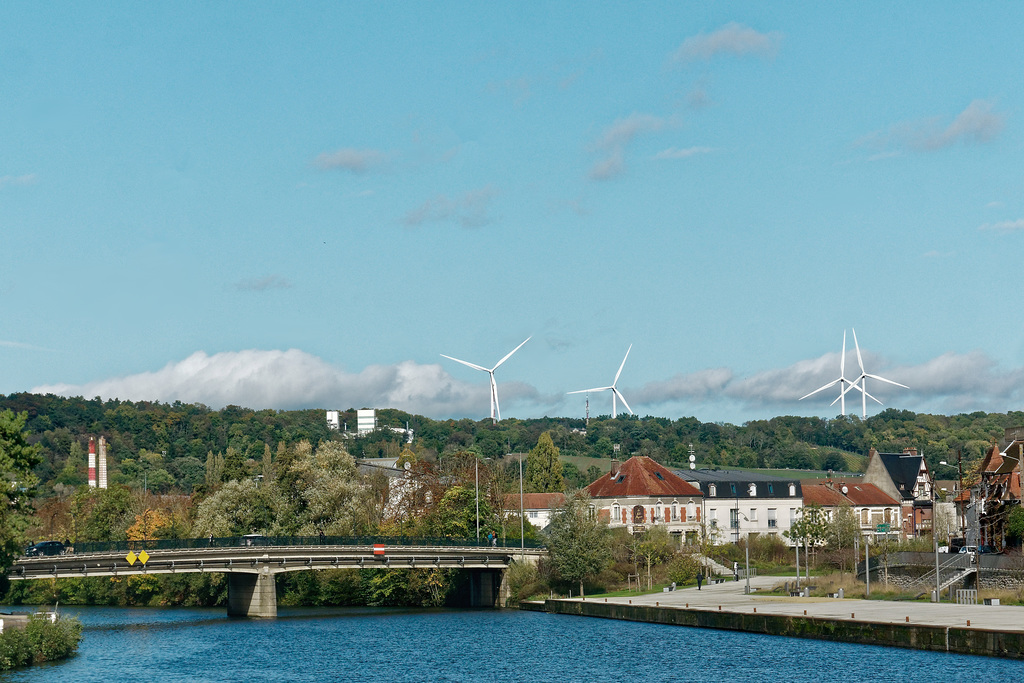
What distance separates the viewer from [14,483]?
7975 cm

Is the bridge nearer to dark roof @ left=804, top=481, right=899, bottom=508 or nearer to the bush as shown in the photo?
the bush

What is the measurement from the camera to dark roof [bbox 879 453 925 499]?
516 feet

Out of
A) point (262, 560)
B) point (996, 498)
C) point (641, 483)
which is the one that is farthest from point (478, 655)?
point (641, 483)

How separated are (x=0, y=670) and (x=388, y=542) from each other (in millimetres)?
51260

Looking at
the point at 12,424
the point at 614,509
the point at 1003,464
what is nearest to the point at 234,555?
the point at 12,424

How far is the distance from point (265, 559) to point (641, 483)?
46758 mm

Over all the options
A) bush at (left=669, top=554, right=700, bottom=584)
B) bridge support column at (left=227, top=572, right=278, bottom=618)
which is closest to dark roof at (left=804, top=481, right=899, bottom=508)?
bush at (left=669, top=554, right=700, bottom=584)

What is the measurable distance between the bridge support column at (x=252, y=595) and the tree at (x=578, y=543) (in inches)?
951

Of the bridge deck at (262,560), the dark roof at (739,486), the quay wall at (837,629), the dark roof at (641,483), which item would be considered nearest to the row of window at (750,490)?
the dark roof at (739,486)

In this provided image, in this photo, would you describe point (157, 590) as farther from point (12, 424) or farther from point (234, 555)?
point (12, 424)

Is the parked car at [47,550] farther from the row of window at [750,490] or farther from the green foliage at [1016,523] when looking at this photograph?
the green foliage at [1016,523]

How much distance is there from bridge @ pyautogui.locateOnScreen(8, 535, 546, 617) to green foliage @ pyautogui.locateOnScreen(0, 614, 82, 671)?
901 inches

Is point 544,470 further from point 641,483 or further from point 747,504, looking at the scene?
point 641,483

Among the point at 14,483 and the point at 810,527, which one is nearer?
the point at 14,483
